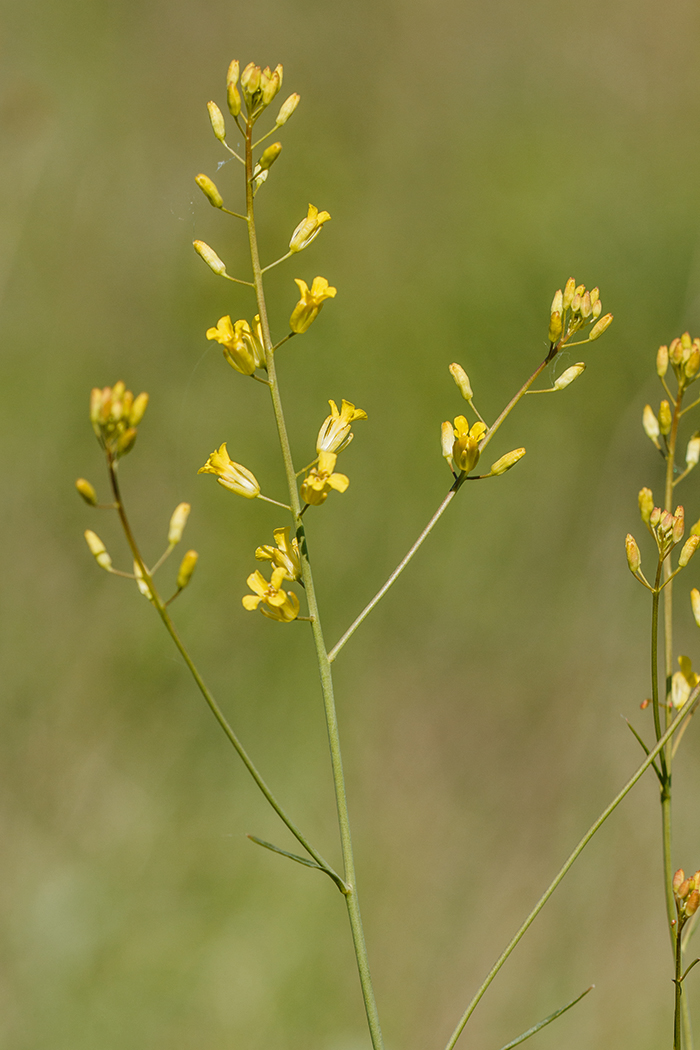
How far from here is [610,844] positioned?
2.46m

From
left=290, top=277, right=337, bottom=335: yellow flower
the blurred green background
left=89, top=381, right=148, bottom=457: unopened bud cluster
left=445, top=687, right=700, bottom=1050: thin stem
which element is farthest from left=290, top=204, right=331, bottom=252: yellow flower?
the blurred green background

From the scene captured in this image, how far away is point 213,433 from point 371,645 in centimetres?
93

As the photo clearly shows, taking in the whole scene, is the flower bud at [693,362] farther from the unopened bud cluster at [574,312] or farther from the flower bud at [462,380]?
the flower bud at [462,380]

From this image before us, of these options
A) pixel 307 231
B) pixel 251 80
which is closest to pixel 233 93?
pixel 251 80

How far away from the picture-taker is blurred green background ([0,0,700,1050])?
2.33 metres

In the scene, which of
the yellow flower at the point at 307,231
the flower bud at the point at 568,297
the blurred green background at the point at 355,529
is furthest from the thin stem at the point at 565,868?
the blurred green background at the point at 355,529

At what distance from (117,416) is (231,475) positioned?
227 millimetres

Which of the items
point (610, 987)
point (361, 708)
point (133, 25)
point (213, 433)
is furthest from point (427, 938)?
point (133, 25)

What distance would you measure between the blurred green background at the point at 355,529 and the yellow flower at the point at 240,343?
1690 mm

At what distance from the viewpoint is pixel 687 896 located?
2.48ft

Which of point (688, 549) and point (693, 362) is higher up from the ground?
point (693, 362)

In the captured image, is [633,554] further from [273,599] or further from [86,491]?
[86,491]

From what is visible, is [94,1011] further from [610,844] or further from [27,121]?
[27,121]

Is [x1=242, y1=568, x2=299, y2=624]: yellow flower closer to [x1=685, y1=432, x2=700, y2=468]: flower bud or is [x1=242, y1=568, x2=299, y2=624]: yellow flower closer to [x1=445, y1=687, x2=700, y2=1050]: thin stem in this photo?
[x1=445, y1=687, x2=700, y2=1050]: thin stem
